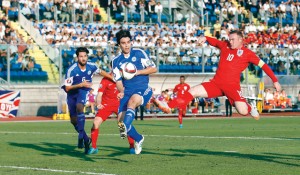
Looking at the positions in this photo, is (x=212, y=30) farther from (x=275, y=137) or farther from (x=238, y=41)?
(x=238, y=41)

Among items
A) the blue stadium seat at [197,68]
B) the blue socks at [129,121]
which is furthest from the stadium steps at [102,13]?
the blue socks at [129,121]

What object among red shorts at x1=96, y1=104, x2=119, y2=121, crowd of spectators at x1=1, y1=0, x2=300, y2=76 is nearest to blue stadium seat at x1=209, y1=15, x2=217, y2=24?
crowd of spectators at x1=1, y1=0, x2=300, y2=76

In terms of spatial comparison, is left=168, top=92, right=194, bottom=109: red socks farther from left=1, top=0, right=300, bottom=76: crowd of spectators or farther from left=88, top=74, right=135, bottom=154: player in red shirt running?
left=1, top=0, right=300, bottom=76: crowd of spectators

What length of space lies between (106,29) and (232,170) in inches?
1314

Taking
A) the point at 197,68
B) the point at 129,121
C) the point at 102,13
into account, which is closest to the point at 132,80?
the point at 129,121

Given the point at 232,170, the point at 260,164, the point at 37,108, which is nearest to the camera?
the point at 232,170

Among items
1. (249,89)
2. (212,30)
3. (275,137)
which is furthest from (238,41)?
(212,30)

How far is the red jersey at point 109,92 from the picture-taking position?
65.5 feet

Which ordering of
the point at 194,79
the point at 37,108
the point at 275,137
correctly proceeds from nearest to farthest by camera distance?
the point at 275,137, the point at 37,108, the point at 194,79

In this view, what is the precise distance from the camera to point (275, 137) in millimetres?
23688

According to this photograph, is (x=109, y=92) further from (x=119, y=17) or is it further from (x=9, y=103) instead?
(x=119, y=17)

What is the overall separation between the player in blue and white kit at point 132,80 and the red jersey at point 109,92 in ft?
8.63

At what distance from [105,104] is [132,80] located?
294 centimetres

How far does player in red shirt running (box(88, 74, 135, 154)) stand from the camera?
60.8 feet
